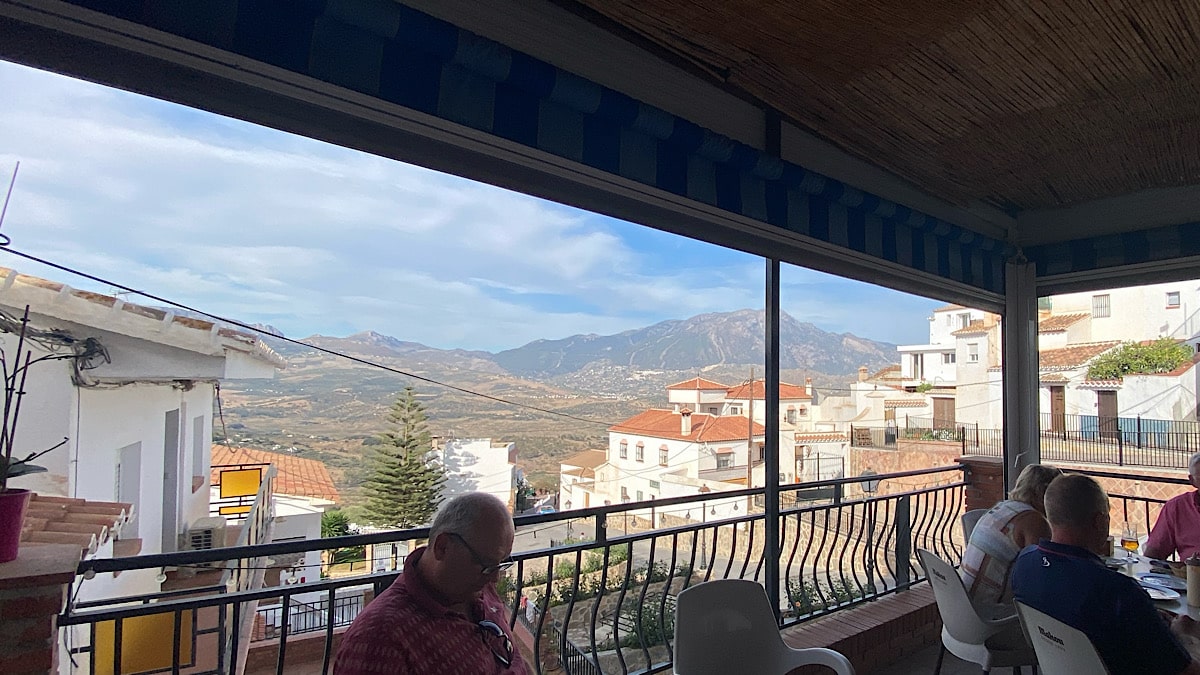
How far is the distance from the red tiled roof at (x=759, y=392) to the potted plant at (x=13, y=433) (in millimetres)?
2580

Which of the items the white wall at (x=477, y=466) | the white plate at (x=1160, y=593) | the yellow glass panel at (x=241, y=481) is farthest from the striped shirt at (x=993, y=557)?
the yellow glass panel at (x=241, y=481)

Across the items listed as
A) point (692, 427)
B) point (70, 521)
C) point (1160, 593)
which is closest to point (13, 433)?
point (70, 521)

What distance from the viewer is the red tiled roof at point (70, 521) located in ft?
5.03

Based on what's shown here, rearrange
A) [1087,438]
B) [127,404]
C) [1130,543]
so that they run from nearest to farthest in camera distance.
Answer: [127,404]
[1130,543]
[1087,438]

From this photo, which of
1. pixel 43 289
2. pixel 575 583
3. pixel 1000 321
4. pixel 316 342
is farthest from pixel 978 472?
pixel 43 289

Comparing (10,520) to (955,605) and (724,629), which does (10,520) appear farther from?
(955,605)

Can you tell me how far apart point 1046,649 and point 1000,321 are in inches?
131

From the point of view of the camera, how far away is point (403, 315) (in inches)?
86.6

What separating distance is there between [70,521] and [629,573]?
6.30ft

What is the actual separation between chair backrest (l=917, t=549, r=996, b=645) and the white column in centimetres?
237

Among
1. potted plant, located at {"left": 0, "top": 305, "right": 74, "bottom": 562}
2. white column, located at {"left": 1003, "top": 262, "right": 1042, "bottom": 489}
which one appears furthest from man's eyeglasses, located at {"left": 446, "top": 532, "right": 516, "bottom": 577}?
white column, located at {"left": 1003, "top": 262, "right": 1042, "bottom": 489}

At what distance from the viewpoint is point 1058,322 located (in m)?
4.50

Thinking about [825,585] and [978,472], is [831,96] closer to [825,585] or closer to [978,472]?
[825,585]

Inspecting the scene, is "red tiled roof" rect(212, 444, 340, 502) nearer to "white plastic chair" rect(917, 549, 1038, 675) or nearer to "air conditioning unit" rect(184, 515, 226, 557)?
"air conditioning unit" rect(184, 515, 226, 557)
